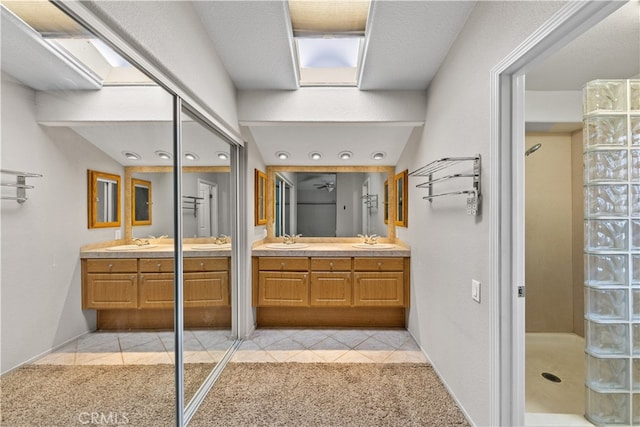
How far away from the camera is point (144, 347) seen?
59.4 inches

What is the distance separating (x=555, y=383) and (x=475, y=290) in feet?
4.49

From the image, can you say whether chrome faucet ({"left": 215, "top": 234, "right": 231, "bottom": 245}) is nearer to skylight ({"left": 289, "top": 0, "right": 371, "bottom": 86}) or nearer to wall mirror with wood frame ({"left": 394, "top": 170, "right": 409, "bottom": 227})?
skylight ({"left": 289, "top": 0, "right": 371, "bottom": 86})

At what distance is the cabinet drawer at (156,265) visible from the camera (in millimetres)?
1581

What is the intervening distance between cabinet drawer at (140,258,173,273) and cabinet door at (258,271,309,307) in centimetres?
150

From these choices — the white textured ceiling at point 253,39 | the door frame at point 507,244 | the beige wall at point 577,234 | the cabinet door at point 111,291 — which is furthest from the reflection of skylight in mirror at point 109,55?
the beige wall at point 577,234

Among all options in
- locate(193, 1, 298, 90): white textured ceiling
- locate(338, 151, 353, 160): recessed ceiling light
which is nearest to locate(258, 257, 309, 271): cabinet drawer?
locate(338, 151, 353, 160): recessed ceiling light

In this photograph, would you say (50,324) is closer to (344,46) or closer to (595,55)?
(344,46)

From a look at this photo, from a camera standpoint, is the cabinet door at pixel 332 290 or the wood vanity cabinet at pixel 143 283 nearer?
the wood vanity cabinet at pixel 143 283

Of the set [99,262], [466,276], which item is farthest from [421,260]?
[99,262]

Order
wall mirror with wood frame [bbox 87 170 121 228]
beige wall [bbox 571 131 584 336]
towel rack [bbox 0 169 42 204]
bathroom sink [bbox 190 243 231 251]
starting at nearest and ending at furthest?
towel rack [bbox 0 169 42 204] → wall mirror with wood frame [bbox 87 170 121 228] → bathroom sink [bbox 190 243 231 251] → beige wall [bbox 571 131 584 336]

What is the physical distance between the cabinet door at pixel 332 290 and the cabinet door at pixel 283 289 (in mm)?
100

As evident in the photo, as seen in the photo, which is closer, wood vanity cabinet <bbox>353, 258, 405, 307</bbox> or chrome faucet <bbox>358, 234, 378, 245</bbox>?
wood vanity cabinet <bbox>353, 258, 405, 307</bbox>

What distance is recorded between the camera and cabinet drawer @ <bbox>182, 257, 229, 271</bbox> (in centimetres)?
192

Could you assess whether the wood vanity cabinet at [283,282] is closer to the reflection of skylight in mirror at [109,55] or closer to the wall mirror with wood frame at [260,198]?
the wall mirror with wood frame at [260,198]
